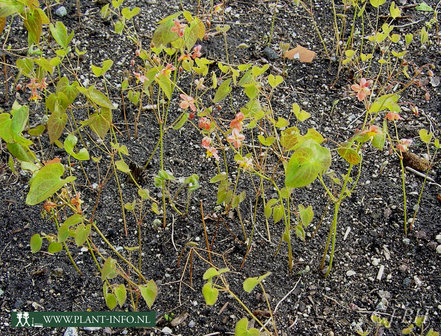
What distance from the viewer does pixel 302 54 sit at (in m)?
2.29

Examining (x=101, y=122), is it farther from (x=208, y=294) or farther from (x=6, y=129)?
(x=208, y=294)

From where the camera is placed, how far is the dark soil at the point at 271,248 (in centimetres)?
154

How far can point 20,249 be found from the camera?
1681 mm

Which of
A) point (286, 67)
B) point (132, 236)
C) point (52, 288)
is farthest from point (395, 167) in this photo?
point (52, 288)

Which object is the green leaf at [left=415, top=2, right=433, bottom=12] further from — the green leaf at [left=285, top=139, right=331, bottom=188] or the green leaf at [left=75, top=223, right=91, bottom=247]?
the green leaf at [left=75, top=223, right=91, bottom=247]

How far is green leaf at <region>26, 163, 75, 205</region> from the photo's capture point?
108cm

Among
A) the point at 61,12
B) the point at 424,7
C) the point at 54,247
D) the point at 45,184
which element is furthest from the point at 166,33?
the point at 424,7

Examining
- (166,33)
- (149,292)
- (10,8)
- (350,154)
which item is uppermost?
(10,8)

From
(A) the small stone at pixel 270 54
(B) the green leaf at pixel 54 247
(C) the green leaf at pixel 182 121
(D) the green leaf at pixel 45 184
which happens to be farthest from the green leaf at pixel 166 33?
(A) the small stone at pixel 270 54

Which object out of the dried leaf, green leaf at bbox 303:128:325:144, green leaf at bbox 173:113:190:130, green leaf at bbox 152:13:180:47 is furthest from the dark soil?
green leaf at bbox 152:13:180:47

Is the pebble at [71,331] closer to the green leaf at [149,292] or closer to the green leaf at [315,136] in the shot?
the green leaf at [149,292]

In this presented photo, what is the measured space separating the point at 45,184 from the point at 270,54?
1424 millimetres

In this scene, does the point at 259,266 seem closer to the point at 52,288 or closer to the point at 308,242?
the point at 308,242

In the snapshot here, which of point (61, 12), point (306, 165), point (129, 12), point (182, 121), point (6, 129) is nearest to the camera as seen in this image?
point (306, 165)
